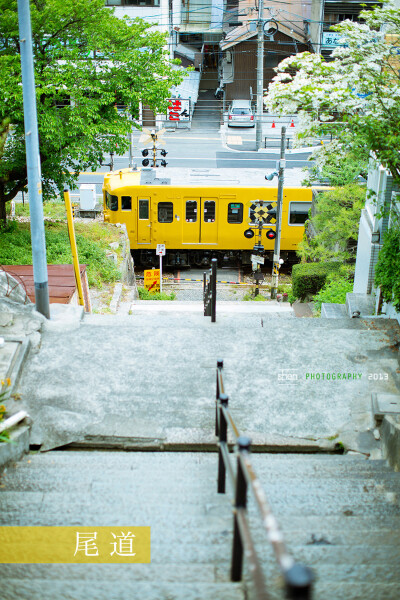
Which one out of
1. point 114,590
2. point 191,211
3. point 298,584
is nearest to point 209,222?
point 191,211

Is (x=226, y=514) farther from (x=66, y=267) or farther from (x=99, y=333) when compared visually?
(x=66, y=267)

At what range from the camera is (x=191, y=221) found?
72.0 ft

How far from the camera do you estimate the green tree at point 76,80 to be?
14.8 m

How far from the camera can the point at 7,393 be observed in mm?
6340

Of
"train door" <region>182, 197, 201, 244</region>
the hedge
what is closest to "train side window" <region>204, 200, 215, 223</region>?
"train door" <region>182, 197, 201, 244</region>

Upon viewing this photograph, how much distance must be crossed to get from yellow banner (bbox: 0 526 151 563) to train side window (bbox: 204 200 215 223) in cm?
1825

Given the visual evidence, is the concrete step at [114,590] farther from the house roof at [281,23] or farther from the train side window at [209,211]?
the house roof at [281,23]

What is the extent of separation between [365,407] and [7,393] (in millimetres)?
3835

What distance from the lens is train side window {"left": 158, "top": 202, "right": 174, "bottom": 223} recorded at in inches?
856

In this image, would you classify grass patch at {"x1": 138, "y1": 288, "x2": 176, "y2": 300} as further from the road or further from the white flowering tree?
the road

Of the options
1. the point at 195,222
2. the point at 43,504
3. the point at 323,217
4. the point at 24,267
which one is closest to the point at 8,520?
the point at 43,504

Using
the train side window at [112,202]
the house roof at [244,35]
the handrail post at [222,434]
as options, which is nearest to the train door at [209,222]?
the train side window at [112,202]

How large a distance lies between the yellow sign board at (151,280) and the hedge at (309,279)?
524 centimetres

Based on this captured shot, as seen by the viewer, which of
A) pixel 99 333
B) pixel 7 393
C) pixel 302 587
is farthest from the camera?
pixel 99 333
